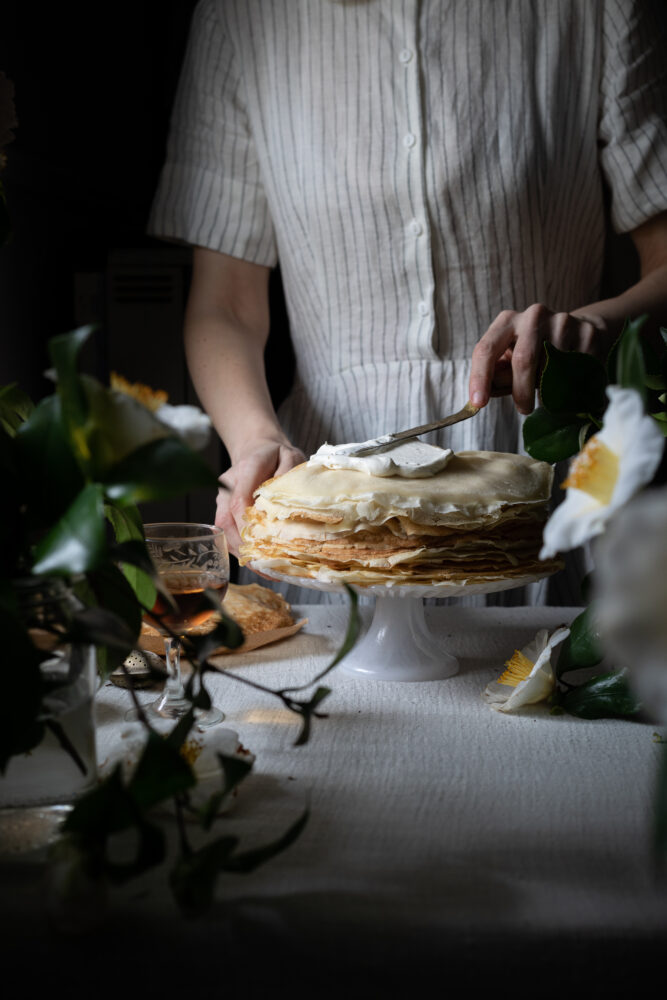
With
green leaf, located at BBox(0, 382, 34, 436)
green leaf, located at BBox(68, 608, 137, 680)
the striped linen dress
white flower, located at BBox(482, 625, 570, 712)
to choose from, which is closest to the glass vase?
green leaf, located at BBox(68, 608, 137, 680)

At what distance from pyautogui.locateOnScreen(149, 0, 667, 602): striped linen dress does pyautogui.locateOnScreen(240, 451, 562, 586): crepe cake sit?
591mm

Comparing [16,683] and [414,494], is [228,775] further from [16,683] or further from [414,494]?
[414,494]

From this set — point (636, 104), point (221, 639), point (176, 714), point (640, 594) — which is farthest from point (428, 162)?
point (640, 594)

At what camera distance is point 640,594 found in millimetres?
344

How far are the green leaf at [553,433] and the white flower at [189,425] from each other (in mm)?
419

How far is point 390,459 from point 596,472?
0.47 m

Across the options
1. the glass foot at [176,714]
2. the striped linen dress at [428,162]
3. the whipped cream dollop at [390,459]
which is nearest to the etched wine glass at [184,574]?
the glass foot at [176,714]

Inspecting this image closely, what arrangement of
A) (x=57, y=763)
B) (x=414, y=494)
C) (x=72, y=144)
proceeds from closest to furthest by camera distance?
(x=57, y=763), (x=414, y=494), (x=72, y=144)

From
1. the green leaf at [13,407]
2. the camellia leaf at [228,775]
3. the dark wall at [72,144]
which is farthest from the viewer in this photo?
the dark wall at [72,144]

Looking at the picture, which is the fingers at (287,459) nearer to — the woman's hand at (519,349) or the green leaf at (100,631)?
the woman's hand at (519,349)

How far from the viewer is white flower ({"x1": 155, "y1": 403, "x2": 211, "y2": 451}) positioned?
439 mm

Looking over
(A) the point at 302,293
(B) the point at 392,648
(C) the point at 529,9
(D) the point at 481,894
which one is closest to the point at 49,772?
(D) the point at 481,894

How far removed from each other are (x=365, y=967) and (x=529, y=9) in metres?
1.49

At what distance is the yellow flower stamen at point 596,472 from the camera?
464 mm
